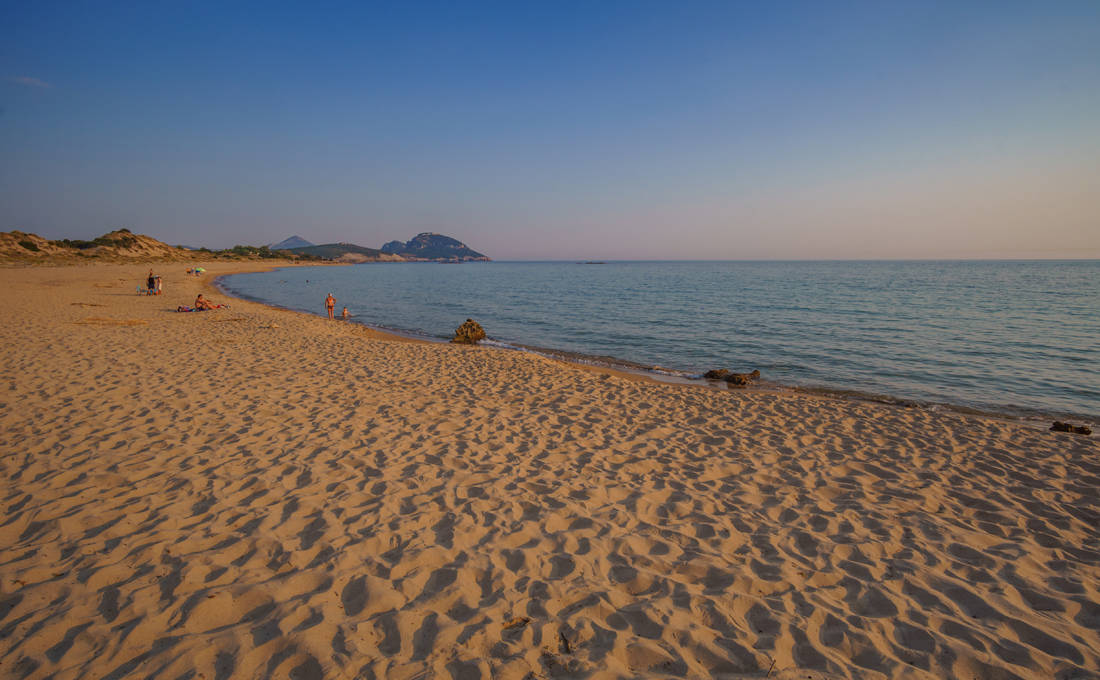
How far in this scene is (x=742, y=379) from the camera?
1255 centimetres

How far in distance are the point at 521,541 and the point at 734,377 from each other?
33.9ft

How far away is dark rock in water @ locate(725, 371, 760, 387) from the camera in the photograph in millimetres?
12500

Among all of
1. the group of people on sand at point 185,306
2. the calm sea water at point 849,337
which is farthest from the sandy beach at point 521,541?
the group of people on sand at point 185,306

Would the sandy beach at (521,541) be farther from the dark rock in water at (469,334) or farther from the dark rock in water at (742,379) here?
the dark rock in water at (469,334)

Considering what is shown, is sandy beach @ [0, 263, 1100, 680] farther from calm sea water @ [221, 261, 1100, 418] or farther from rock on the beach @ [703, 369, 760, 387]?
calm sea water @ [221, 261, 1100, 418]

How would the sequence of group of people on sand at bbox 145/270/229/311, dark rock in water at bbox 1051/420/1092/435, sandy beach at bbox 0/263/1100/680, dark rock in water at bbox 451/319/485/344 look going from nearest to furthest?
1. sandy beach at bbox 0/263/1100/680
2. dark rock in water at bbox 1051/420/1092/435
3. dark rock in water at bbox 451/319/485/344
4. group of people on sand at bbox 145/270/229/311

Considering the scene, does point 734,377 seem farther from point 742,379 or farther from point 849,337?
point 849,337

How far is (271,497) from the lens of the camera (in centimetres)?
471

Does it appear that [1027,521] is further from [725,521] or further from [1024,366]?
[1024,366]

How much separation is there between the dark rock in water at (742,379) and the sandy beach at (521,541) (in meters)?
4.09

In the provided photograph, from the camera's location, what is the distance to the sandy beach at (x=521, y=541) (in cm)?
291

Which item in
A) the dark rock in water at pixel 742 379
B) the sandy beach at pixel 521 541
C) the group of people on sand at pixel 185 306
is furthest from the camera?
the group of people on sand at pixel 185 306

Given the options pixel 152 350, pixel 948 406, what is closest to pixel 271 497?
pixel 152 350

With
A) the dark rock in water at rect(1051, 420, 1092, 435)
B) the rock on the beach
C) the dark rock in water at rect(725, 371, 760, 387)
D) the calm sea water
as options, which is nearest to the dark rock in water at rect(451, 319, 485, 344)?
the calm sea water
